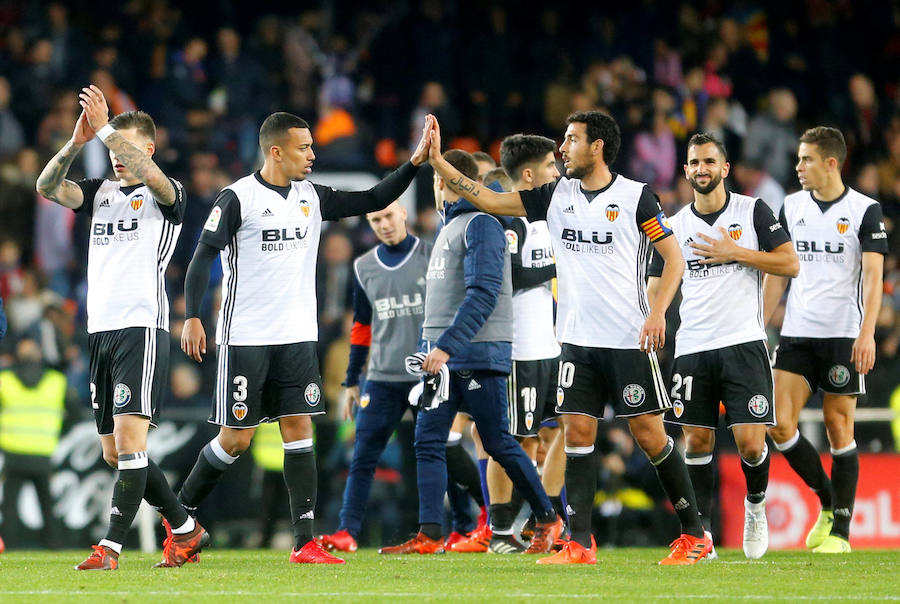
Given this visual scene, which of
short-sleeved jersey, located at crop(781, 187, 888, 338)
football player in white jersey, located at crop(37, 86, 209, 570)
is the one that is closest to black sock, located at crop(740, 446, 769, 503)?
short-sleeved jersey, located at crop(781, 187, 888, 338)

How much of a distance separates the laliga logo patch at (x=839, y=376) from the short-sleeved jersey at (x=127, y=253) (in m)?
4.63

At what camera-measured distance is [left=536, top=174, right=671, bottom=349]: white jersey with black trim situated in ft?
26.6

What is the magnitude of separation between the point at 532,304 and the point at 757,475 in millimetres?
2074

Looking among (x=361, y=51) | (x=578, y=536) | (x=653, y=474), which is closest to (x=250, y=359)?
(x=578, y=536)

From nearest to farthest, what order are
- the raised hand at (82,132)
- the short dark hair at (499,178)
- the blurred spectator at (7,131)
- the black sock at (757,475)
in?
1. the raised hand at (82,132)
2. the black sock at (757,475)
3. the short dark hair at (499,178)
4. the blurred spectator at (7,131)

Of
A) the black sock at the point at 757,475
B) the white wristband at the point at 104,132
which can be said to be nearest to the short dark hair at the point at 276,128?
the white wristband at the point at 104,132

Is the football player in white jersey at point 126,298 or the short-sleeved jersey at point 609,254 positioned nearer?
the football player in white jersey at point 126,298

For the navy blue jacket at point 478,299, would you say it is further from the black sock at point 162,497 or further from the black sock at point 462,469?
the black sock at point 162,497

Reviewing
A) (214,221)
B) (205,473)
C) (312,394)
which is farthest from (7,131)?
(312,394)

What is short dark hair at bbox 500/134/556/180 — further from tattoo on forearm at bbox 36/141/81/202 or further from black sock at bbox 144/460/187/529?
black sock at bbox 144/460/187/529

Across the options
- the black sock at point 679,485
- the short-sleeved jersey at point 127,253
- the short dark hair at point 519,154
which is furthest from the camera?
the short dark hair at point 519,154

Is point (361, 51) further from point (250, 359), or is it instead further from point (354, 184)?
point (250, 359)

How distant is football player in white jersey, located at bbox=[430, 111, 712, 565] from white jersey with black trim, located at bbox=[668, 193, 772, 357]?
80 cm

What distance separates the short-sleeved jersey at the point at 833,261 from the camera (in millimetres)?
9625
